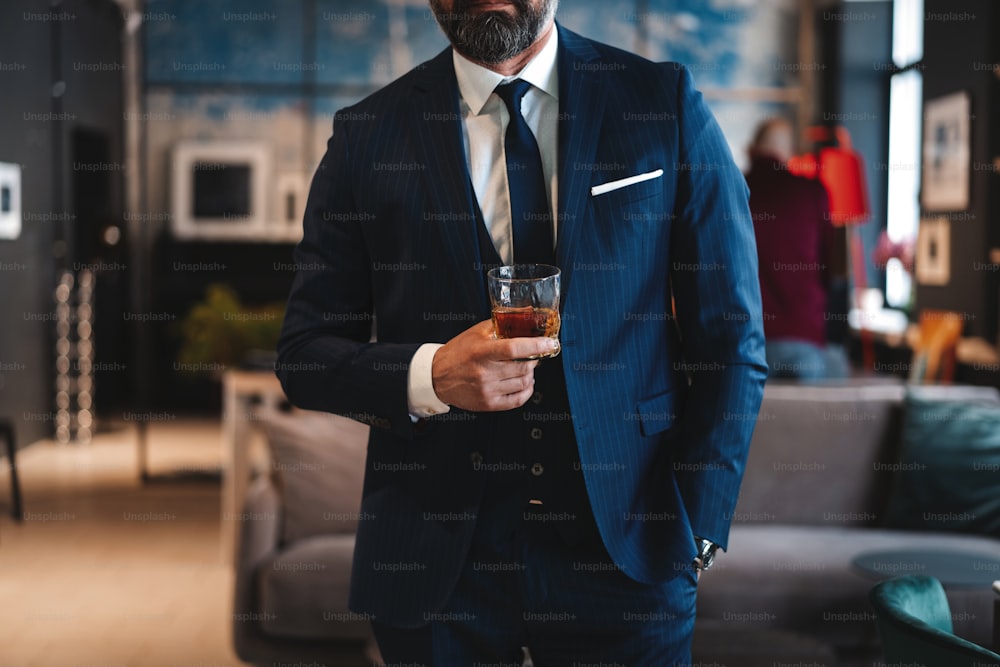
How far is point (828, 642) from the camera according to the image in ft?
10.6

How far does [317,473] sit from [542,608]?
2.30 m

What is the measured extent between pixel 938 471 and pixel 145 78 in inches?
318

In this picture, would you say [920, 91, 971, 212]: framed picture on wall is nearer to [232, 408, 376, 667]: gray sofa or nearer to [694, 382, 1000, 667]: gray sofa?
[694, 382, 1000, 667]: gray sofa

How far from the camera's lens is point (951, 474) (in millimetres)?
3631

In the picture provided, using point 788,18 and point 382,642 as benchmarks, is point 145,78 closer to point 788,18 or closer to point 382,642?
point 788,18

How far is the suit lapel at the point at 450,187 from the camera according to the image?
1.42m

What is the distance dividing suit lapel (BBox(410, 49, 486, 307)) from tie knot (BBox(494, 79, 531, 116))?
0.07m

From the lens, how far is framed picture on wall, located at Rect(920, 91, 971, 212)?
634 centimetres

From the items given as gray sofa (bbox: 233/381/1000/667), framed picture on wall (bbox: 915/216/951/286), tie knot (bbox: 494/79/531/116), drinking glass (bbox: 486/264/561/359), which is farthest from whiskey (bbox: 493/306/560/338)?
framed picture on wall (bbox: 915/216/951/286)

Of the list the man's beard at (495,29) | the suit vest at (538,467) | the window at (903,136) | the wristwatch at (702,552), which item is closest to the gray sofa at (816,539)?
the wristwatch at (702,552)

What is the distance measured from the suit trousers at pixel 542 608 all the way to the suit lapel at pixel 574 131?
13.3 inches

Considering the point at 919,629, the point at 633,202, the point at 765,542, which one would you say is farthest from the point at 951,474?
the point at 633,202

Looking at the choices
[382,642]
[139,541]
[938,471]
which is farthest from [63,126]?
[382,642]

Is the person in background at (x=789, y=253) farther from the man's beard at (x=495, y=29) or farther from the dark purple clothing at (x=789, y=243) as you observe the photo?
the man's beard at (x=495, y=29)
